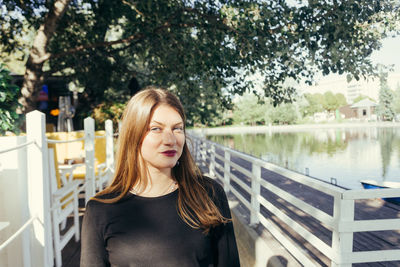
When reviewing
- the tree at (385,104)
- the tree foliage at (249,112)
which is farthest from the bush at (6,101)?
the tree at (385,104)

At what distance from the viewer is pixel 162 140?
1.41 m

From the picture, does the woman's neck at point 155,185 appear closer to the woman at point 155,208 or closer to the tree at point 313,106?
the woman at point 155,208

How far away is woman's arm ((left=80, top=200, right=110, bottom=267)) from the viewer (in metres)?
1.32

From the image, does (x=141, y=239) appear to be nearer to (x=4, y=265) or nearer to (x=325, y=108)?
(x=4, y=265)

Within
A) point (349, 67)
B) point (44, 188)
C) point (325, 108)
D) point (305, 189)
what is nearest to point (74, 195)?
point (44, 188)

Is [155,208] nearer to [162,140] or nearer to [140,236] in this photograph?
[140,236]

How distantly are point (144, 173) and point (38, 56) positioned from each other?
7.25 m

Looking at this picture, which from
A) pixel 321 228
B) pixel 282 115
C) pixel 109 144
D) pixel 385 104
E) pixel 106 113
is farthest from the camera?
pixel 385 104

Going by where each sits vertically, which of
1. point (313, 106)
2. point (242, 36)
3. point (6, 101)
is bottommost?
point (6, 101)

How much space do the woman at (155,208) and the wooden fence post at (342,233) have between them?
1.05m

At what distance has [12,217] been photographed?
2.45 m

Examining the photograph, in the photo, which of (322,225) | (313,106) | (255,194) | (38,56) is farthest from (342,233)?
(313,106)

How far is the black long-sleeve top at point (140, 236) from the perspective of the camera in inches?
52.0

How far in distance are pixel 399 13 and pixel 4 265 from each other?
7055mm
